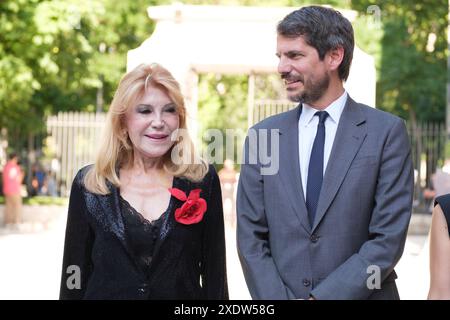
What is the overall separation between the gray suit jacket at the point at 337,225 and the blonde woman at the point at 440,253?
1.15 ft

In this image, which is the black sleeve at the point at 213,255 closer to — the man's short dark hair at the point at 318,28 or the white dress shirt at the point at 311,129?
the white dress shirt at the point at 311,129

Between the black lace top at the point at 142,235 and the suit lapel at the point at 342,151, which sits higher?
the suit lapel at the point at 342,151

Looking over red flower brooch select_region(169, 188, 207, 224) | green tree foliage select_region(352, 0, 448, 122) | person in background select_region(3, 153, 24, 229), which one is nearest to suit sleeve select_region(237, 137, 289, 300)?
red flower brooch select_region(169, 188, 207, 224)

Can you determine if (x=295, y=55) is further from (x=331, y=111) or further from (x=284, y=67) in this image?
(x=331, y=111)

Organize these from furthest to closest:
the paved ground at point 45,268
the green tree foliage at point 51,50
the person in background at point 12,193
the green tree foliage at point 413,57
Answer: the green tree foliage at point 413,57
the person in background at point 12,193
the green tree foliage at point 51,50
the paved ground at point 45,268

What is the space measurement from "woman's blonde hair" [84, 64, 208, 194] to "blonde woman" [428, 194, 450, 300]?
122 cm

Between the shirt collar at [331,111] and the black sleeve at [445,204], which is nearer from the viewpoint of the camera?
the black sleeve at [445,204]

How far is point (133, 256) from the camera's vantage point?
169 inches

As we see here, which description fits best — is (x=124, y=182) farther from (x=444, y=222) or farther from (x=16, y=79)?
(x=16, y=79)

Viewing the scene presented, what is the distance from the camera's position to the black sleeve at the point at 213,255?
4445mm

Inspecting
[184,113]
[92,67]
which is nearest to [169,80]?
[184,113]

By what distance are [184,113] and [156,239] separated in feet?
1.92

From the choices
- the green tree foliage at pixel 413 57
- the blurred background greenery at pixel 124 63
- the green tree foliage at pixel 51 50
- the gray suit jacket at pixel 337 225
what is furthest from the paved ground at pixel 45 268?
the green tree foliage at pixel 413 57

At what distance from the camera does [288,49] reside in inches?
165
